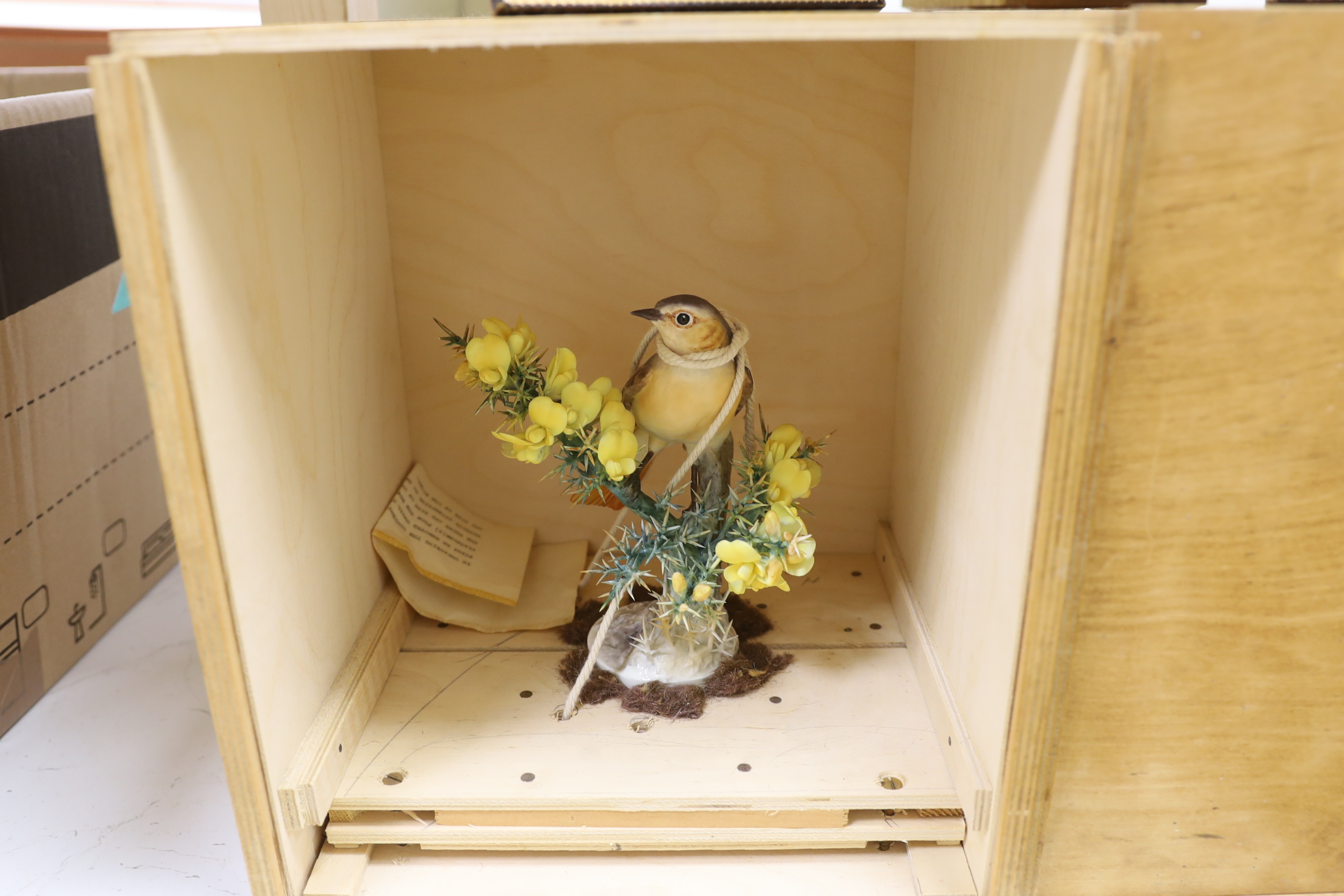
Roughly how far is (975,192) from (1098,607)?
28 centimetres

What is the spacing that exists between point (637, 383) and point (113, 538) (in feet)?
2.06

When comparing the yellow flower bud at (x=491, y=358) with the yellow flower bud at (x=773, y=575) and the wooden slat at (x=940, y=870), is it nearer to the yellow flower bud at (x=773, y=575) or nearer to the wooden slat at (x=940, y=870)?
the yellow flower bud at (x=773, y=575)

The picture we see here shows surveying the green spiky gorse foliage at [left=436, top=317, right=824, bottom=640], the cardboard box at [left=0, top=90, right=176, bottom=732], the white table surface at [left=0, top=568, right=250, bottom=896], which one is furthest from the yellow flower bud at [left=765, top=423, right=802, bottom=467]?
the cardboard box at [left=0, top=90, right=176, bottom=732]

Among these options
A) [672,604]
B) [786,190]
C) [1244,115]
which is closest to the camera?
[1244,115]

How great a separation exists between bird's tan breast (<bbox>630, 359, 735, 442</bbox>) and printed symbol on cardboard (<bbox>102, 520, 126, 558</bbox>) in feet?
2.03

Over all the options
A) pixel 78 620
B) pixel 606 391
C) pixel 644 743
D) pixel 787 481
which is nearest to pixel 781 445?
pixel 787 481

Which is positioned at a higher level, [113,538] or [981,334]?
[981,334]

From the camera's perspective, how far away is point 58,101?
0.93 meters

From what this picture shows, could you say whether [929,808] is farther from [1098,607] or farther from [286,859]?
[286,859]

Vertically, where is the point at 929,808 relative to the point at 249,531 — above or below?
below

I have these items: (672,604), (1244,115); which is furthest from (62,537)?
(1244,115)

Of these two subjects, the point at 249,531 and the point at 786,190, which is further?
the point at 786,190

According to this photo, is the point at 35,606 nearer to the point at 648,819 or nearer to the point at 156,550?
the point at 156,550

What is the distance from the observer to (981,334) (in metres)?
0.67
